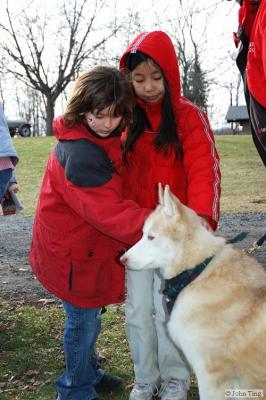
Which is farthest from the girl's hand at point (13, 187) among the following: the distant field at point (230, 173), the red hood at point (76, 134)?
the distant field at point (230, 173)

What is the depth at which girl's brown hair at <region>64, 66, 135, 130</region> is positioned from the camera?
3.39 metres

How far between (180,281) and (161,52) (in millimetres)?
1670

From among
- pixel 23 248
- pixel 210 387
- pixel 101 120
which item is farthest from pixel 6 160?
pixel 23 248

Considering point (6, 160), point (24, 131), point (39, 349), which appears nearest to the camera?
point (6, 160)

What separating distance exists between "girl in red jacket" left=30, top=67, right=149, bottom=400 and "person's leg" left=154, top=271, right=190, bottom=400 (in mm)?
289

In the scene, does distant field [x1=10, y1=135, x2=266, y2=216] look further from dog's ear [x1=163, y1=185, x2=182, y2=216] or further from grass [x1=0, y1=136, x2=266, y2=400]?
dog's ear [x1=163, y1=185, x2=182, y2=216]

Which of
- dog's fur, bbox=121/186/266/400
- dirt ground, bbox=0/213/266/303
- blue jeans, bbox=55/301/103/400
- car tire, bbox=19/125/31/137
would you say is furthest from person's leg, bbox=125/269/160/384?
car tire, bbox=19/125/31/137

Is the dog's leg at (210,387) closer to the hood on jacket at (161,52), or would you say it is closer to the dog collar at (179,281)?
the dog collar at (179,281)

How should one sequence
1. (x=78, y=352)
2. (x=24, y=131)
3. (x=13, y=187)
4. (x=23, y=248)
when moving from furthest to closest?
(x=24, y=131) → (x=23, y=248) → (x=13, y=187) → (x=78, y=352)

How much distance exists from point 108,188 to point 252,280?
3.57 feet

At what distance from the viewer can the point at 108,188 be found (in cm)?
335

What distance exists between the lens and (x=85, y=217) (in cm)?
336

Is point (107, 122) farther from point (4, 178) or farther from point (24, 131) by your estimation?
point (24, 131)

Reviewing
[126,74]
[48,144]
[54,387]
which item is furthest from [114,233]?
[48,144]
